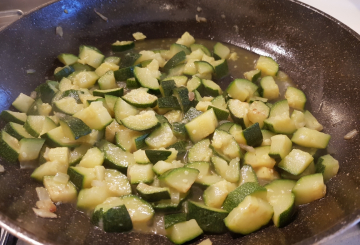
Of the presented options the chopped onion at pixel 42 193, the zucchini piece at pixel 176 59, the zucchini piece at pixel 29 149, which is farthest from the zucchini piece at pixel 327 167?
the zucchini piece at pixel 29 149

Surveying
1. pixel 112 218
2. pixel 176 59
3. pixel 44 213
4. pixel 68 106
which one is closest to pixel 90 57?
pixel 68 106

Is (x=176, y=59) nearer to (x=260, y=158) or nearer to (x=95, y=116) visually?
(x=95, y=116)

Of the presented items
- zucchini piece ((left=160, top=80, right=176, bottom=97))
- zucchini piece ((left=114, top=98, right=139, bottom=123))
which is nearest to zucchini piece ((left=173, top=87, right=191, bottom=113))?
zucchini piece ((left=160, top=80, right=176, bottom=97))

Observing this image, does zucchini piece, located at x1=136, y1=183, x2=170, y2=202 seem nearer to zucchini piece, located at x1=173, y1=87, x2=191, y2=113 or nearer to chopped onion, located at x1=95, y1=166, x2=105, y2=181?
chopped onion, located at x1=95, y1=166, x2=105, y2=181

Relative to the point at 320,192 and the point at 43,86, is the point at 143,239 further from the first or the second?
the point at 43,86

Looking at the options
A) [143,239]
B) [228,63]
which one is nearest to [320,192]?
[143,239]

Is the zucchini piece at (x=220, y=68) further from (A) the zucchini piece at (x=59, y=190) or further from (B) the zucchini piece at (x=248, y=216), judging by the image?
(A) the zucchini piece at (x=59, y=190)
